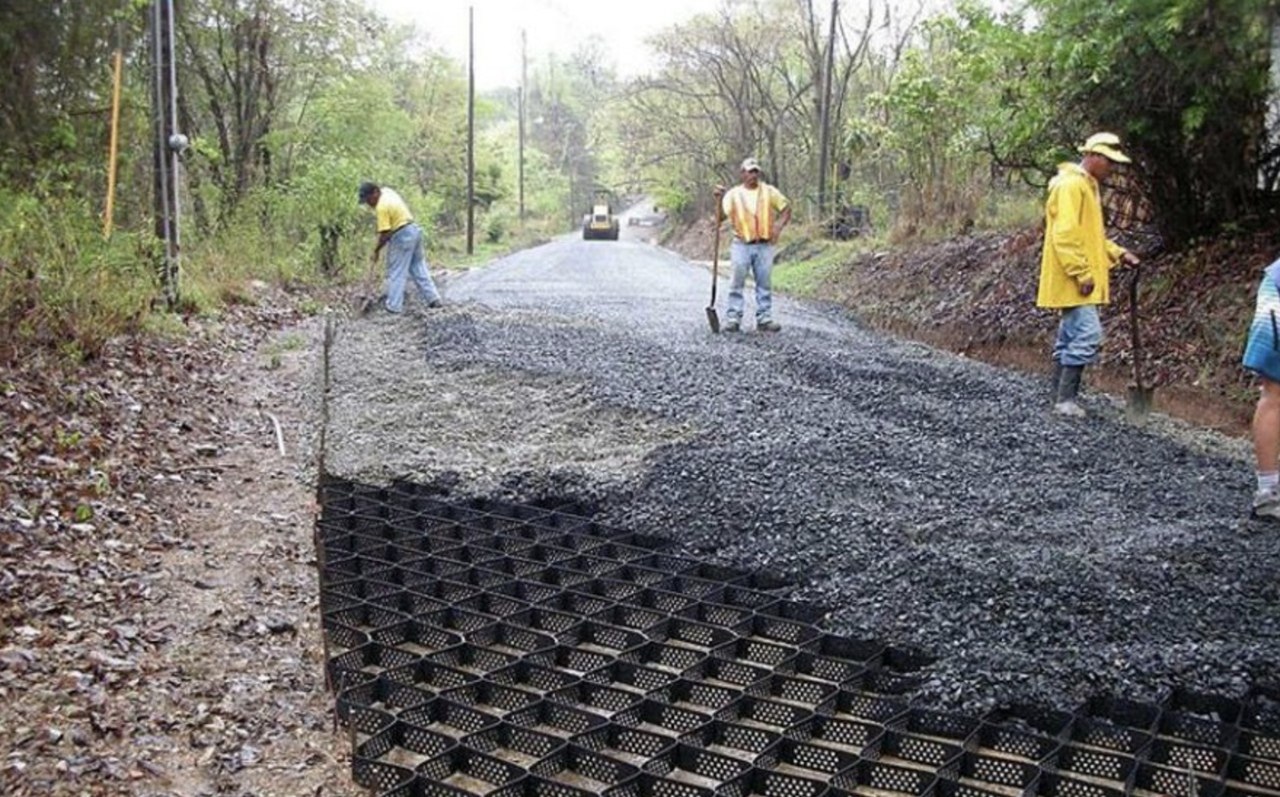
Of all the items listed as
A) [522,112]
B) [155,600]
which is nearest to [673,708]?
[155,600]

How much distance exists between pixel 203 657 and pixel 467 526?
1.50 m

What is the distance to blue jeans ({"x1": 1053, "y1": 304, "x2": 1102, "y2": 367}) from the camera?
7.09m

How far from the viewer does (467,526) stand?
4.96m

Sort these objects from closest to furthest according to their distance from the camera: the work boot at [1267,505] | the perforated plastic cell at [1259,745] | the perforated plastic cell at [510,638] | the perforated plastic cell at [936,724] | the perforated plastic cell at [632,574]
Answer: the perforated plastic cell at [1259,745]
the perforated plastic cell at [936,724]
the perforated plastic cell at [510,638]
the perforated plastic cell at [632,574]
the work boot at [1267,505]

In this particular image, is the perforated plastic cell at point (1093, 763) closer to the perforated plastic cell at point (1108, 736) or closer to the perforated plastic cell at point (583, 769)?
the perforated plastic cell at point (1108, 736)

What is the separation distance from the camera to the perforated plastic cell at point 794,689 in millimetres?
3404

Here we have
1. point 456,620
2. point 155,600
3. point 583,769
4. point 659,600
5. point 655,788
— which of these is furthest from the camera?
point 659,600

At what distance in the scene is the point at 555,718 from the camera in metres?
3.26

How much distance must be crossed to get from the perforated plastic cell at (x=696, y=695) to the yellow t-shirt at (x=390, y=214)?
9052 millimetres

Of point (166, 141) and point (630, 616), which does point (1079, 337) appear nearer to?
point (630, 616)

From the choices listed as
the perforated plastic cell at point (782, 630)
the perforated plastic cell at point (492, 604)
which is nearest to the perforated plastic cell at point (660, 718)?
the perforated plastic cell at point (782, 630)

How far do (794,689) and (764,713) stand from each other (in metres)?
0.19

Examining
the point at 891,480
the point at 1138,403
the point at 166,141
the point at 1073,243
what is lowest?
the point at 891,480

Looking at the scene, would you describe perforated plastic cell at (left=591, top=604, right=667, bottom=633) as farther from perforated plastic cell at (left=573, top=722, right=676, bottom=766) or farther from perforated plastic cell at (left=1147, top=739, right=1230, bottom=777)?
perforated plastic cell at (left=1147, top=739, right=1230, bottom=777)
